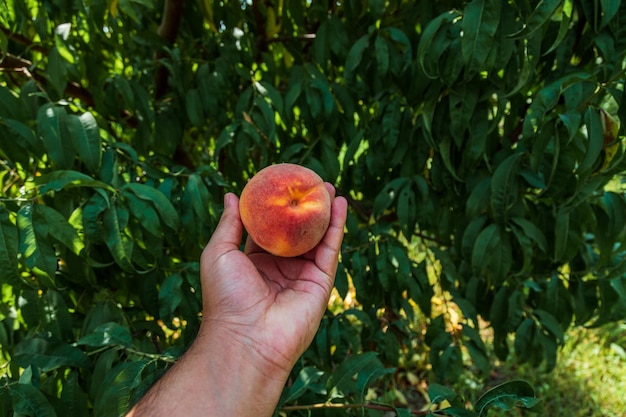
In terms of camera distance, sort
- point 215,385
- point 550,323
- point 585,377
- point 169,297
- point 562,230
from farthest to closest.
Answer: point 585,377
point 550,323
point 562,230
point 169,297
point 215,385

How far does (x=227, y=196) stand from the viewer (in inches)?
58.3

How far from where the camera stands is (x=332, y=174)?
78.8 inches

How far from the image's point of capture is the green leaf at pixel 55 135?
4.80 feet

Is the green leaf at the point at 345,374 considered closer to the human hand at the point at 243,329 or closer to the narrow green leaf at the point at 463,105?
the human hand at the point at 243,329

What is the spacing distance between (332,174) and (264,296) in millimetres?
783

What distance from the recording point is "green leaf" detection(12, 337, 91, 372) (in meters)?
1.38

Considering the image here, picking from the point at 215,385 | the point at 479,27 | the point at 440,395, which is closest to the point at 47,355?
the point at 215,385

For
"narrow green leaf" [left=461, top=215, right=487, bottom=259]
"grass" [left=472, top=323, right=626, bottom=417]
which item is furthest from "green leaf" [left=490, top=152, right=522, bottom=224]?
"grass" [left=472, top=323, right=626, bottom=417]

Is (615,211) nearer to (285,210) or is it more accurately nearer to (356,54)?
(356,54)

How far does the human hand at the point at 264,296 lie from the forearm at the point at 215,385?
2 centimetres

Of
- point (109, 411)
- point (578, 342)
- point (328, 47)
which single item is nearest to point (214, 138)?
point (328, 47)

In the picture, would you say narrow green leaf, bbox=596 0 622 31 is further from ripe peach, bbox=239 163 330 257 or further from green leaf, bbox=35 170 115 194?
green leaf, bbox=35 170 115 194

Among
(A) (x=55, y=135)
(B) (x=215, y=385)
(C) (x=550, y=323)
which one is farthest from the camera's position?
(C) (x=550, y=323)

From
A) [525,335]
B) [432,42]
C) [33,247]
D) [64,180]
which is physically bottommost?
[525,335]
